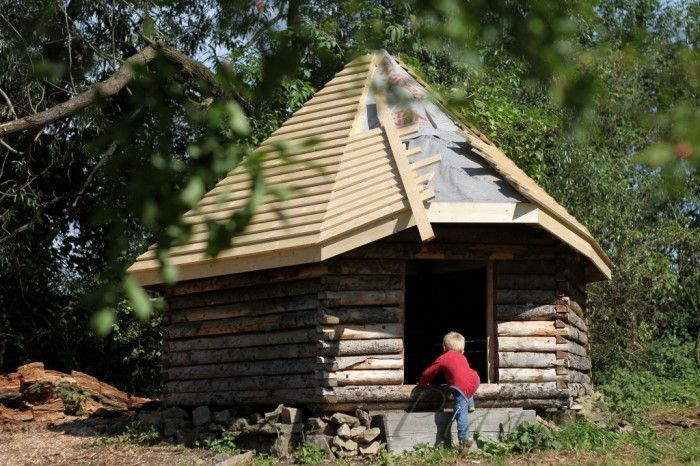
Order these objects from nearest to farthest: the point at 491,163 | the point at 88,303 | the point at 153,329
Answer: the point at 88,303 < the point at 491,163 < the point at 153,329

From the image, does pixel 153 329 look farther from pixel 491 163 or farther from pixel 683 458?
pixel 683 458

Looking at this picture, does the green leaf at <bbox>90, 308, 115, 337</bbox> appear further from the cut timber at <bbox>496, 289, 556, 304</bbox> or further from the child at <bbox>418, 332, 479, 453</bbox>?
the cut timber at <bbox>496, 289, 556, 304</bbox>

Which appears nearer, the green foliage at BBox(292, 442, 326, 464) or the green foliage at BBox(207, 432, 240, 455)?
the green foliage at BBox(292, 442, 326, 464)

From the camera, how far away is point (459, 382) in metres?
11.2

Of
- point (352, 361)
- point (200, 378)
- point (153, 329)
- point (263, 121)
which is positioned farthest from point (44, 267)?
point (352, 361)

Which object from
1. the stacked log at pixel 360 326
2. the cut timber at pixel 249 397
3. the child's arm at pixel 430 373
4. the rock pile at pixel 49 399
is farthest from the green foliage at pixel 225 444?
Result: the rock pile at pixel 49 399

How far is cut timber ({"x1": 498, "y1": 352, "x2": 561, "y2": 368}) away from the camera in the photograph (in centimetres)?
1188

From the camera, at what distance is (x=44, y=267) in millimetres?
20062

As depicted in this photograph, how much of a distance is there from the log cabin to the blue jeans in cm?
52

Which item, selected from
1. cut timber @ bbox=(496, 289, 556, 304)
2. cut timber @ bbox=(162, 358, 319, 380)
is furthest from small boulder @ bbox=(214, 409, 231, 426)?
cut timber @ bbox=(496, 289, 556, 304)

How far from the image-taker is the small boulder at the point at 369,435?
11.3 meters

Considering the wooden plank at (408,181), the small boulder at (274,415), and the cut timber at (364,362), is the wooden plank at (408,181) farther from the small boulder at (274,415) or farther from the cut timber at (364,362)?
the small boulder at (274,415)

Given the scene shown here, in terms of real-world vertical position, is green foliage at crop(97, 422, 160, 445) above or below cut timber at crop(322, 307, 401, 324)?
below

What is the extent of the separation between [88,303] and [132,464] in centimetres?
969
